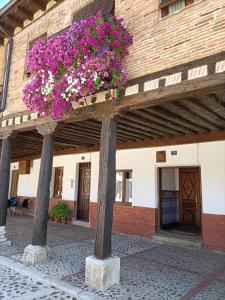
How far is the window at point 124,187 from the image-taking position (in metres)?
9.26

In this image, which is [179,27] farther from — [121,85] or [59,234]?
[59,234]

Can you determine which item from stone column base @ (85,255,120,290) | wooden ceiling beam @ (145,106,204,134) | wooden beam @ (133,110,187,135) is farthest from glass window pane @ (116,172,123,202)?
stone column base @ (85,255,120,290)

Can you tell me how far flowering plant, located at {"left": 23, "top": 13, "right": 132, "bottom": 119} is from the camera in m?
4.54

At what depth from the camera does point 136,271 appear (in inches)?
207

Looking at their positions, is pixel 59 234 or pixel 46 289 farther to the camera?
pixel 59 234

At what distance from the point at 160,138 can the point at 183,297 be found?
5.09m

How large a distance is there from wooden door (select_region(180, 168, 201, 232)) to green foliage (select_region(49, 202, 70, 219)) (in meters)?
4.66

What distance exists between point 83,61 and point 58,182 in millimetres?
8537

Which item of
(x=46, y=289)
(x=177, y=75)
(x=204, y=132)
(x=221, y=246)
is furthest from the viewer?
(x=204, y=132)

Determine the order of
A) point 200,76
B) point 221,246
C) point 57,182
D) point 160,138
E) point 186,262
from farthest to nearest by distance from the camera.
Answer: point 57,182 → point 160,138 → point 221,246 → point 186,262 → point 200,76

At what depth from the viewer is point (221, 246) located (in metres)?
6.84

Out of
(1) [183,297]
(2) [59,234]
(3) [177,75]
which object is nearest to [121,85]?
(3) [177,75]

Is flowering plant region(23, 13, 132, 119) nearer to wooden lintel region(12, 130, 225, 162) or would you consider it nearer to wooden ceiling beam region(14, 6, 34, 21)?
wooden ceiling beam region(14, 6, 34, 21)

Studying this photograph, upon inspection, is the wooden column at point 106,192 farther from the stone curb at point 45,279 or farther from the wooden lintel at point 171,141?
the wooden lintel at point 171,141
